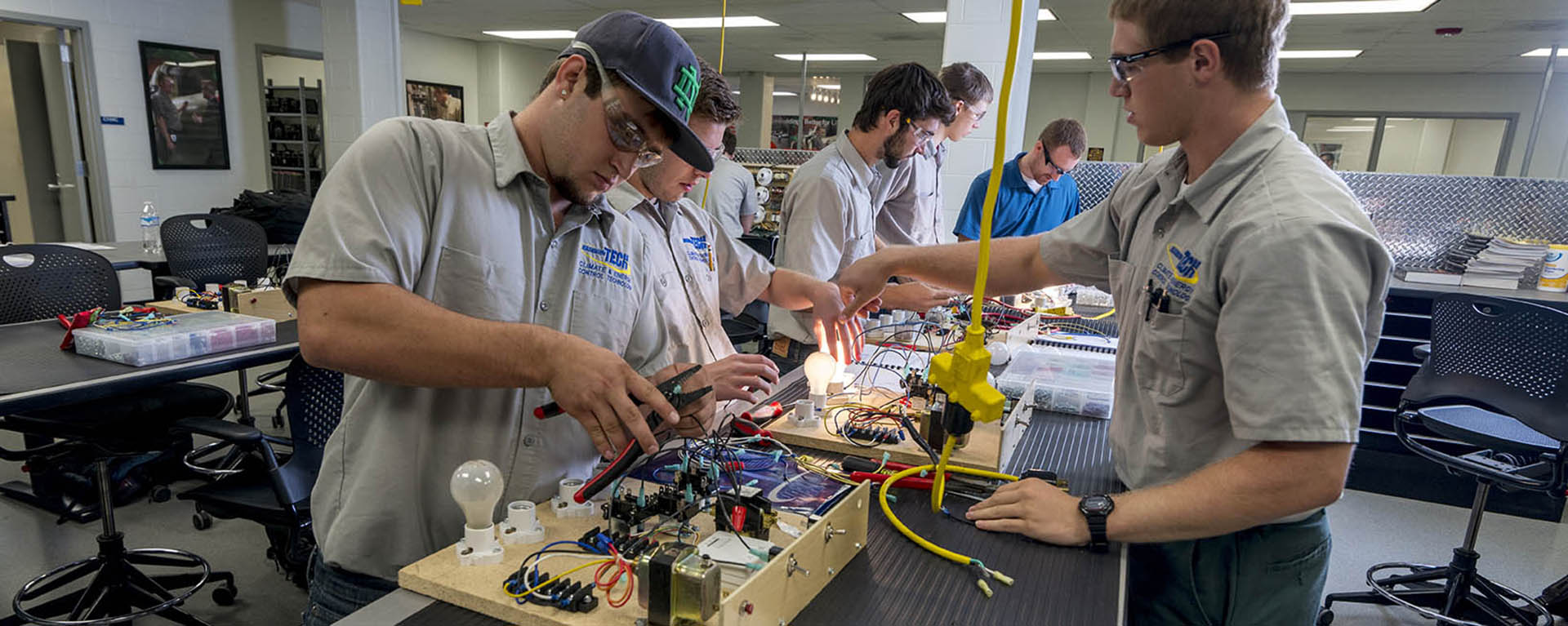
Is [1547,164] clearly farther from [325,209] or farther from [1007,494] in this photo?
[325,209]

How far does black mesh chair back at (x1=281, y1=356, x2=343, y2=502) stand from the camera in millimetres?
2201

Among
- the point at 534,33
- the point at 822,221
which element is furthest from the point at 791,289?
the point at 534,33

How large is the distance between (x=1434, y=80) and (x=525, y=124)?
12.1 meters

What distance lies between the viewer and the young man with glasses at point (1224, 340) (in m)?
0.98

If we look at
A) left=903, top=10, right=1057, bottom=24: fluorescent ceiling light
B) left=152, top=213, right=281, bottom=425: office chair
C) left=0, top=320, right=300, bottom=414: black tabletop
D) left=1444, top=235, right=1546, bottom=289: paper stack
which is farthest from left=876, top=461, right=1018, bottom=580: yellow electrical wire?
left=903, top=10, right=1057, bottom=24: fluorescent ceiling light

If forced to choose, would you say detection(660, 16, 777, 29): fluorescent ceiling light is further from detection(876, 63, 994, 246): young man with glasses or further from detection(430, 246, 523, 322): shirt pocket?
detection(430, 246, 523, 322): shirt pocket

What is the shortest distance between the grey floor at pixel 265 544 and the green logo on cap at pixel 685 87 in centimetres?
233

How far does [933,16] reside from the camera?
7789mm

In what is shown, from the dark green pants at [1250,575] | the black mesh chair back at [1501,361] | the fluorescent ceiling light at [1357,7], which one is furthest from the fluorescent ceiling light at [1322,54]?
the dark green pants at [1250,575]

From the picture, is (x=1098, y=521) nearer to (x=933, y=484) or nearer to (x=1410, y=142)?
(x=933, y=484)

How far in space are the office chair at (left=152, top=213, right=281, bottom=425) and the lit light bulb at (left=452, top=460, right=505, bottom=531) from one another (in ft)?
11.8

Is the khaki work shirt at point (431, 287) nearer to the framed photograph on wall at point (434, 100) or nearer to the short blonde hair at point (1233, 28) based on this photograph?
the short blonde hair at point (1233, 28)

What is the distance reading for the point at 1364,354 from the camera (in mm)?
1011

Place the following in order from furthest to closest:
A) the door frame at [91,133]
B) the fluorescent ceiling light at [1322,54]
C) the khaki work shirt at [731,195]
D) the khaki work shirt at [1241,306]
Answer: the fluorescent ceiling light at [1322,54]
the door frame at [91,133]
the khaki work shirt at [731,195]
the khaki work shirt at [1241,306]
